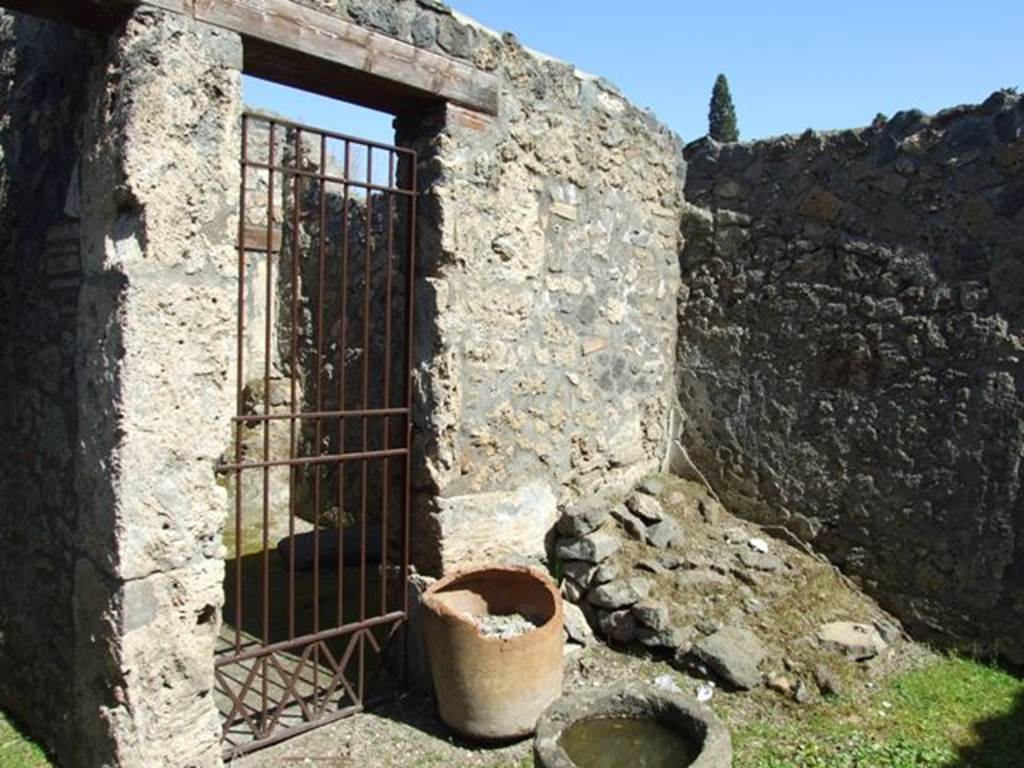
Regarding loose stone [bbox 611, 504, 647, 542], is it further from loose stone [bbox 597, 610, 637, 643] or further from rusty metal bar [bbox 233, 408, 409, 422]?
rusty metal bar [bbox 233, 408, 409, 422]

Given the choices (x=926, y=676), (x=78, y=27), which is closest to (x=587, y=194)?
(x=78, y=27)

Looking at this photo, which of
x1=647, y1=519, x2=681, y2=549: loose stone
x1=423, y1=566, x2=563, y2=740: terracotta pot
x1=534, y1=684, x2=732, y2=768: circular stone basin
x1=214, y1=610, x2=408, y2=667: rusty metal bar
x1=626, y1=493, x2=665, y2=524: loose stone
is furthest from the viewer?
x1=626, y1=493, x2=665, y2=524: loose stone

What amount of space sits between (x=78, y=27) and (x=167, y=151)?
58cm

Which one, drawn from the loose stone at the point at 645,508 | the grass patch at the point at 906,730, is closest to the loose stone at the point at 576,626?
the loose stone at the point at 645,508

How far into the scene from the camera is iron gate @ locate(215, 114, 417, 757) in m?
3.38

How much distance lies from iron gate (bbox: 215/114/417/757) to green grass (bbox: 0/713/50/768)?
0.67 metres

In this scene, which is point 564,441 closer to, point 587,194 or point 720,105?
point 587,194

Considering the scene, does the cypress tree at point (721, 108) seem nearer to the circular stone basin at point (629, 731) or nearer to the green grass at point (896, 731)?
the green grass at point (896, 731)

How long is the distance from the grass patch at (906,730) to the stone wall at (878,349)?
17.8 inches

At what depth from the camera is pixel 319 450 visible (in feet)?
11.2

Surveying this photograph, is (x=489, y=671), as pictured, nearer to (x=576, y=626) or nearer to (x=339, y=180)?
(x=576, y=626)

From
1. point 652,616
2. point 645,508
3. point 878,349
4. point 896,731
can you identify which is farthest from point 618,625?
point 878,349

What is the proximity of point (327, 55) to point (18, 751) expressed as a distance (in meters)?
2.87

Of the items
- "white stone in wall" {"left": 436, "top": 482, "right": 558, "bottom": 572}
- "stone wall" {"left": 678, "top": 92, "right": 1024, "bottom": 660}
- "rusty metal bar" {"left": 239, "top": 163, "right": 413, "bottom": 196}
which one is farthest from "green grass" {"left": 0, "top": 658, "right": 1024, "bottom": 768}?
"rusty metal bar" {"left": 239, "top": 163, "right": 413, "bottom": 196}
